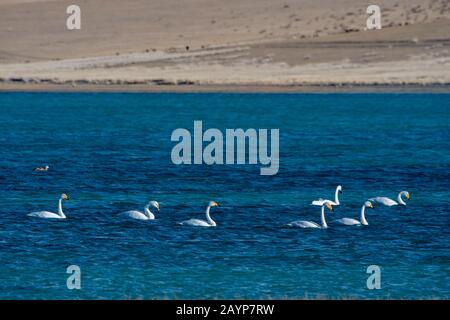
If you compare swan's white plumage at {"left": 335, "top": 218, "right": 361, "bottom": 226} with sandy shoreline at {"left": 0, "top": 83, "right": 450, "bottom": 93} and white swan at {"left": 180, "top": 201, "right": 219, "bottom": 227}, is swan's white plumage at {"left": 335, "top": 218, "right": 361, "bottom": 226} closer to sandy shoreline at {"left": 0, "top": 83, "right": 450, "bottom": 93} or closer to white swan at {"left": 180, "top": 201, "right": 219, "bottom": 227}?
white swan at {"left": 180, "top": 201, "right": 219, "bottom": 227}

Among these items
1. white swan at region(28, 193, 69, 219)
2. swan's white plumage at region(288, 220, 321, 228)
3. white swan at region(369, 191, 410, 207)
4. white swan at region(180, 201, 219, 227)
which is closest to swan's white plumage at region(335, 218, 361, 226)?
swan's white plumage at region(288, 220, 321, 228)

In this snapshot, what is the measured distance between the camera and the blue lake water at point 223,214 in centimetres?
2309

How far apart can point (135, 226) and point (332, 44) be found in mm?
79502

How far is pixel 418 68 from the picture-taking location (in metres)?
96.4

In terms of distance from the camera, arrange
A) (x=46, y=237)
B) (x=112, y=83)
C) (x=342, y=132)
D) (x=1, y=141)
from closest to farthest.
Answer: (x=46, y=237) < (x=1, y=141) < (x=342, y=132) < (x=112, y=83)

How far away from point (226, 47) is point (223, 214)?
3093 inches

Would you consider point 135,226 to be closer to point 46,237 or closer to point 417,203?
point 46,237

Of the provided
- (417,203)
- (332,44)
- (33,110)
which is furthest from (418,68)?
(417,203)

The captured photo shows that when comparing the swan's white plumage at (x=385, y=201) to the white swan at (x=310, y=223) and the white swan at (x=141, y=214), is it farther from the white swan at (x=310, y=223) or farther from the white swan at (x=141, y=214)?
the white swan at (x=141, y=214)

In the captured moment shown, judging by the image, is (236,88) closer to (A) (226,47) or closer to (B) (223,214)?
(A) (226,47)

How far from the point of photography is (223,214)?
3183 cm

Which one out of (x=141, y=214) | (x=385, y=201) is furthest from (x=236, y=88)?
(x=141, y=214)

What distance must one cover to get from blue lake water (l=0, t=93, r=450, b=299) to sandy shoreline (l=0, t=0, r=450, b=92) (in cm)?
2619

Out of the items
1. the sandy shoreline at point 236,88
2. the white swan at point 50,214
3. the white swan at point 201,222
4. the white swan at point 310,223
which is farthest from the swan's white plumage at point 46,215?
the sandy shoreline at point 236,88
